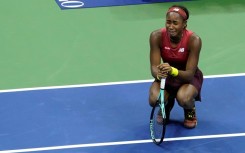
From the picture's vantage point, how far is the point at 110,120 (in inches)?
289

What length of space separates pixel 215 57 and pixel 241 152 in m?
2.25

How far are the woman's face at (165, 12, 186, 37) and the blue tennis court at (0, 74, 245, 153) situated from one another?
4.02 ft

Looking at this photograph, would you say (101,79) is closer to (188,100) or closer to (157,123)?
(157,123)

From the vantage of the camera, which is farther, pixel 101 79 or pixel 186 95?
pixel 101 79

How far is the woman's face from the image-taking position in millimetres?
6582

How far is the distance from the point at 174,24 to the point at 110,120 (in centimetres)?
151

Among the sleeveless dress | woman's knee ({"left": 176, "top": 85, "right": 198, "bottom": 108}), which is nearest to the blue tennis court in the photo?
woman's knee ({"left": 176, "top": 85, "right": 198, "bottom": 108})

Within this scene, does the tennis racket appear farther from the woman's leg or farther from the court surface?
the woman's leg

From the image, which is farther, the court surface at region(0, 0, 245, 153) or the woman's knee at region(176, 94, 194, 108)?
the court surface at region(0, 0, 245, 153)

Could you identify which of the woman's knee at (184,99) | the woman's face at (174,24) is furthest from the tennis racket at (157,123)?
the woman's face at (174,24)

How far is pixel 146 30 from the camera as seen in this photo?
946 cm

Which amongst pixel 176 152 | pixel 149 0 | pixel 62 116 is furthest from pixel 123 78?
pixel 149 0

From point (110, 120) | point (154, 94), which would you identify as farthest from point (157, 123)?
point (110, 120)

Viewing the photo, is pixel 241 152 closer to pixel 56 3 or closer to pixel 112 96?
pixel 112 96
